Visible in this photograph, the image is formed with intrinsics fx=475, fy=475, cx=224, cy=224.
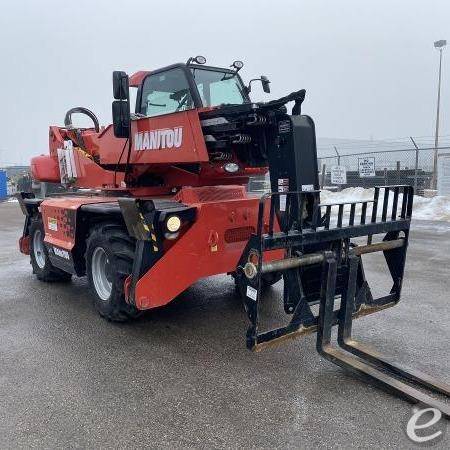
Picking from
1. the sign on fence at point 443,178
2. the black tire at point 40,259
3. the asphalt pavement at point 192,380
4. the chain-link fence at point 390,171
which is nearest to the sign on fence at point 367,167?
the chain-link fence at point 390,171

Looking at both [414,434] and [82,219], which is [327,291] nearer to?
[414,434]

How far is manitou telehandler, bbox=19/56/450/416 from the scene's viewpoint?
12.0 feet

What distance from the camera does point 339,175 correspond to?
18.1 metres

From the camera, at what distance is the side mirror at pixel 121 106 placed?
15.8 feet

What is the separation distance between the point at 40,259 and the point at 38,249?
0.15 meters

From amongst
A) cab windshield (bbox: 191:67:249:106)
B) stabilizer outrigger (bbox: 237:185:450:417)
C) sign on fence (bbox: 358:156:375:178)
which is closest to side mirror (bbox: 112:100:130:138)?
cab windshield (bbox: 191:67:249:106)

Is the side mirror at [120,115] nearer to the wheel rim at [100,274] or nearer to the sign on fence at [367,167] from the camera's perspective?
the wheel rim at [100,274]

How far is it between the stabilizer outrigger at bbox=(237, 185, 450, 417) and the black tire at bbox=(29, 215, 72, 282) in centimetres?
382

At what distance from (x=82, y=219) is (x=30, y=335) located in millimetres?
1412

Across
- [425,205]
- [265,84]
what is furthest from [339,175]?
[265,84]

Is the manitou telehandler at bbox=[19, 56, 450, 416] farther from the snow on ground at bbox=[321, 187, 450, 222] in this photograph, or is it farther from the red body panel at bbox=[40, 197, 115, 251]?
the snow on ground at bbox=[321, 187, 450, 222]

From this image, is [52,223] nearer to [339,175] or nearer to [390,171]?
[339,175]

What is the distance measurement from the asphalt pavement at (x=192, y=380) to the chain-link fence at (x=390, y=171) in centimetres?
1187

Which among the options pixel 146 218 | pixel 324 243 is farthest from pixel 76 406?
pixel 324 243
